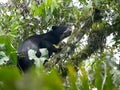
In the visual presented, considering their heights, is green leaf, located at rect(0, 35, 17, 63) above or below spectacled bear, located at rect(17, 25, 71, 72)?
below

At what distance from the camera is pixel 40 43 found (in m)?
5.73

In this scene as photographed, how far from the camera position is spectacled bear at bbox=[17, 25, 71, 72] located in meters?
4.55

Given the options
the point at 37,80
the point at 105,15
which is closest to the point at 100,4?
the point at 105,15

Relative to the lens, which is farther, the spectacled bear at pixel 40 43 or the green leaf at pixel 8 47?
the spectacled bear at pixel 40 43

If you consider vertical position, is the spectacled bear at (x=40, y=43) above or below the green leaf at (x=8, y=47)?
above

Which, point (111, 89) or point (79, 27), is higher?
point (79, 27)

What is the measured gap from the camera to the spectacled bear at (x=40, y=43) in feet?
14.9

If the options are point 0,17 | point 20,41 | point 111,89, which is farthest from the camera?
point 20,41

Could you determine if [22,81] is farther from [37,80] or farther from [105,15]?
[105,15]

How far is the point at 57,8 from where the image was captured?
12.2 feet

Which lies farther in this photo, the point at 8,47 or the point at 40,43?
the point at 40,43

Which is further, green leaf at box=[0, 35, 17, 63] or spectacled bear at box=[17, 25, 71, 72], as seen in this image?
spectacled bear at box=[17, 25, 71, 72]

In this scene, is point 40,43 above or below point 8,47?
above

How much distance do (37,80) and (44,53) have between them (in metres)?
2.33
